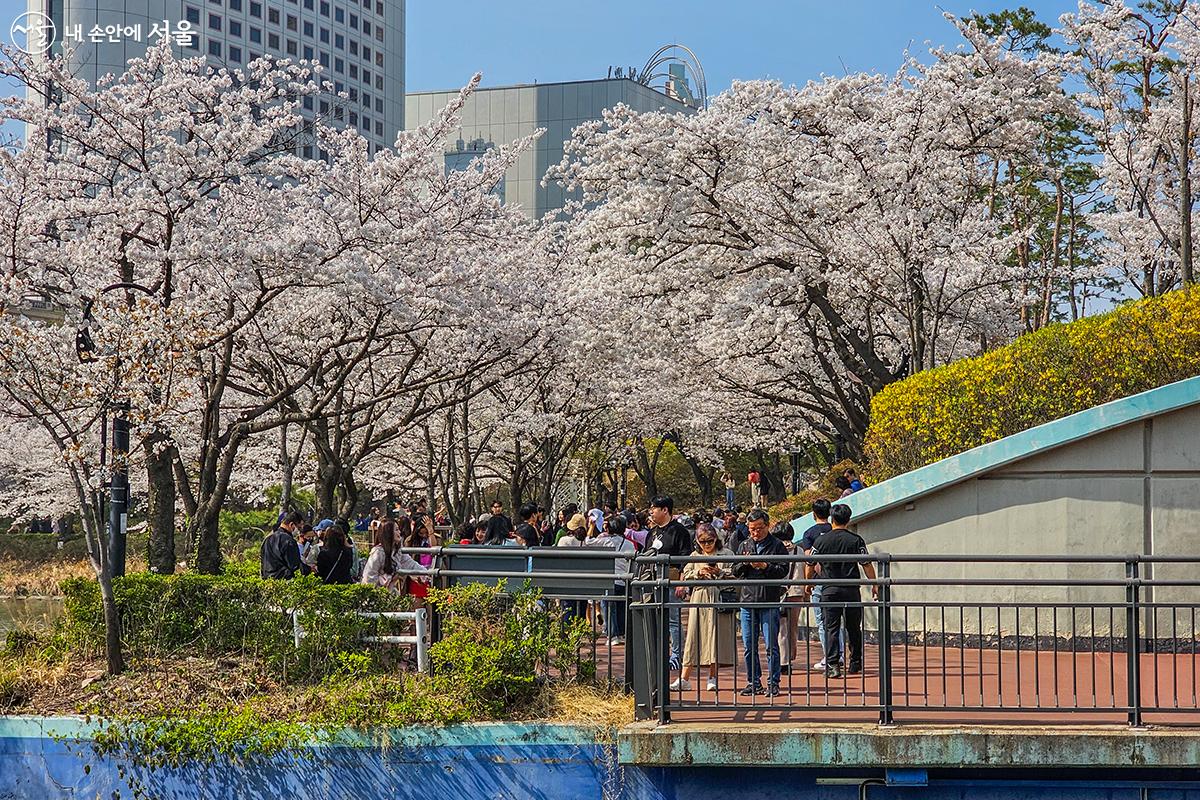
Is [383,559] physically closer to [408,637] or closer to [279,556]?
[279,556]

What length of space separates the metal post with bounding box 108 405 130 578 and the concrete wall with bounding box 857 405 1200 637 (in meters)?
7.55

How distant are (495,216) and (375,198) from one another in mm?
9558

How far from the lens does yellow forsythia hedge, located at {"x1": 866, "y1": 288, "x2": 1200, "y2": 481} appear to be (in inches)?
551

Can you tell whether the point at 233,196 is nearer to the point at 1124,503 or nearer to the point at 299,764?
the point at 299,764

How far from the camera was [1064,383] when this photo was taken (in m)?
14.1

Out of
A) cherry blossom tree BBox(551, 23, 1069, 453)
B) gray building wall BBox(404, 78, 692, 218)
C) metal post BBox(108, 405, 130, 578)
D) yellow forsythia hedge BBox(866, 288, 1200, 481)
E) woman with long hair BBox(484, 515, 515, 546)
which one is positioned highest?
gray building wall BBox(404, 78, 692, 218)

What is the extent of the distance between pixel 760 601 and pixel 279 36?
97007 mm

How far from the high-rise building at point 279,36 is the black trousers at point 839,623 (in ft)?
240

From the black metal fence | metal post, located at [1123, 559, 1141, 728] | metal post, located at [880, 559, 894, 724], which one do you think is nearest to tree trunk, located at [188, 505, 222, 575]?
the black metal fence

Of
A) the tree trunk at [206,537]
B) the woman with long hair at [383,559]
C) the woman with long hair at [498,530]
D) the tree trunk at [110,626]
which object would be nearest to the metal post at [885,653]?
the woman with long hair at [383,559]

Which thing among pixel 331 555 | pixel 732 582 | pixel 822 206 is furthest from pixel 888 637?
pixel 822 206

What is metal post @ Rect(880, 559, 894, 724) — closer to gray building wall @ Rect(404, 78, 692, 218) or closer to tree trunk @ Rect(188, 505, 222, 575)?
tree trunk @ Rect(188, 505, 222, 575)

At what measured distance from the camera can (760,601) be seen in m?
10.4

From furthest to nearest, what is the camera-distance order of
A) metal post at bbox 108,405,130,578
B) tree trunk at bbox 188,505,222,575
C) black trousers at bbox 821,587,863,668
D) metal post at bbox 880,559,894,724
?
tree trunk at bbox 188,505,222,575
metal post at bbox 108,405,130,578
black trousers at bbox 821,587,863,668
metal post at bbox 880,559,894,724
